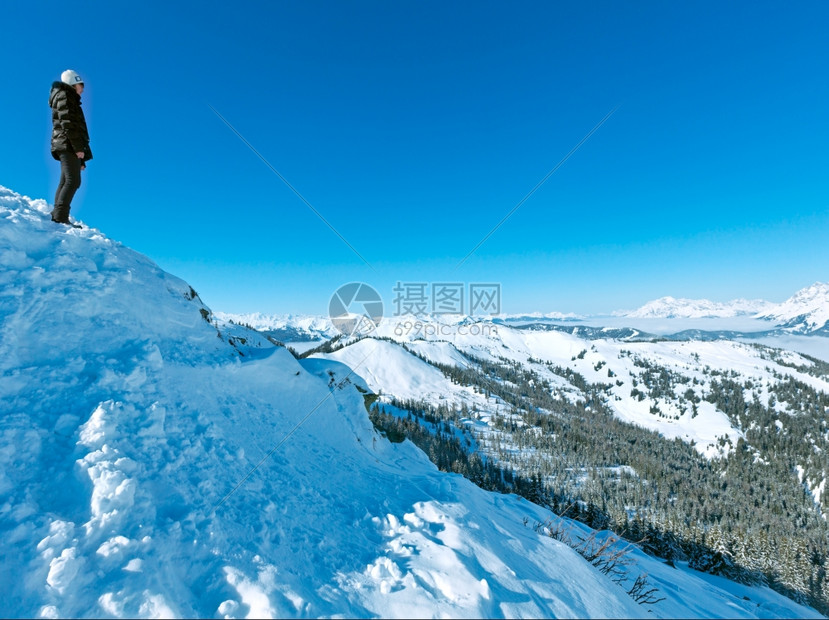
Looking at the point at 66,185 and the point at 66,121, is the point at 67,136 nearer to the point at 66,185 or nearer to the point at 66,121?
the point at 66,121

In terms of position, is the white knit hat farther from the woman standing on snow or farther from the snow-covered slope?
the snow-covered slope

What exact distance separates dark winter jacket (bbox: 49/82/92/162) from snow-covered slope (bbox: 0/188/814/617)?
2012mm

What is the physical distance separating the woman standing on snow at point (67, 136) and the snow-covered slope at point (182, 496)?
0.79m

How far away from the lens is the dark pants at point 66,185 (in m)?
9.09

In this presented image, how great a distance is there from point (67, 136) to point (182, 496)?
32.8 feet

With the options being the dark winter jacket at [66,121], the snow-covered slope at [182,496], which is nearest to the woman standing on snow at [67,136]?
the dark winter jacket at [66,121]

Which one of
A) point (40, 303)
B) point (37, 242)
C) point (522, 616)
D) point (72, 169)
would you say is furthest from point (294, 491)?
point (72, 169)

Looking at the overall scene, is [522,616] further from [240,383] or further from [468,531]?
[240,383]

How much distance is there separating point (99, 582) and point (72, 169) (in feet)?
34.5

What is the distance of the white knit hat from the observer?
891 cm

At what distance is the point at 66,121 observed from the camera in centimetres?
880

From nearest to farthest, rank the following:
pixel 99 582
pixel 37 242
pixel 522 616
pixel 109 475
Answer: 1. pixel 99 582
2. pixel 522 616
3. pixel 109 475
4. pixel 37 242

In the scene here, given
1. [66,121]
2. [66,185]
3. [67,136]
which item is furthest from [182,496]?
[66,121]

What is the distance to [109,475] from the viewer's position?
5152mm
